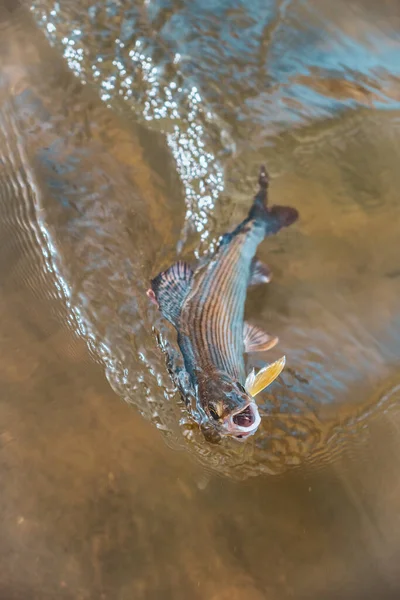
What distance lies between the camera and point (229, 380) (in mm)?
2525

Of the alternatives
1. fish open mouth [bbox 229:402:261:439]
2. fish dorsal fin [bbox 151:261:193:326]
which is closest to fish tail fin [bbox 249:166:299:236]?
fish dorsal fin [bbox 151:261:193:326]

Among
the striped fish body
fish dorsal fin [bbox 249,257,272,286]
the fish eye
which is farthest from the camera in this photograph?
fish dorsal fin [bbox 249,257,272,286]

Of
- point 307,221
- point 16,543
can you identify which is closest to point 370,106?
point 307,221

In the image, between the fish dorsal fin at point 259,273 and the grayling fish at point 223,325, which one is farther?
the fish dorsal fin at point 259,273

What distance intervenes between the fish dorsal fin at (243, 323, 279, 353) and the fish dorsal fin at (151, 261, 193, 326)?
43 centimetres

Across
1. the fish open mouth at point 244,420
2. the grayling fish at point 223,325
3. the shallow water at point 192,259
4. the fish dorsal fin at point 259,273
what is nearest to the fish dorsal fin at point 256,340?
the grayling fish at point 223,325

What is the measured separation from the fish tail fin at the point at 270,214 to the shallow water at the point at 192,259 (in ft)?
0.68

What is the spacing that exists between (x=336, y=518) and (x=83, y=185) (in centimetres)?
270

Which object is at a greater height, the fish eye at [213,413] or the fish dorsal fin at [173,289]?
the fish dorsal fin at [173,289]

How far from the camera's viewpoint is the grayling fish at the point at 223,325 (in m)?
2.39

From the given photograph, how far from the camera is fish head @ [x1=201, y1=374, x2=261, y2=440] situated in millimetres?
2332

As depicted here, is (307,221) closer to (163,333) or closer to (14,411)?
(163,333)

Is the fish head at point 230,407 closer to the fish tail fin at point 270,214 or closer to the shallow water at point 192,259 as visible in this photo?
the shallow water at point 192,259

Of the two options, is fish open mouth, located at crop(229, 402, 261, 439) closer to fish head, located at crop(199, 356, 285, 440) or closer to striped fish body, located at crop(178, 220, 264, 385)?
fish head, located at crop(199, 356, 285, 440)
